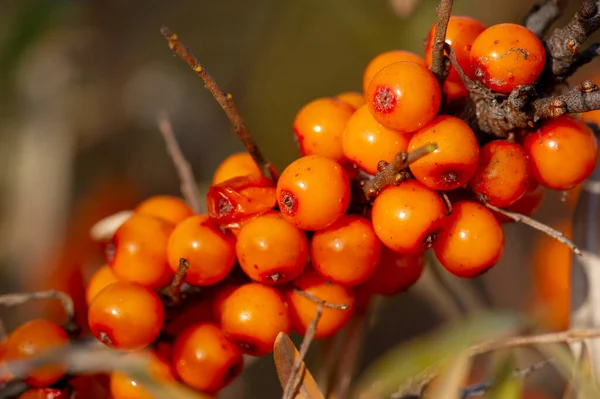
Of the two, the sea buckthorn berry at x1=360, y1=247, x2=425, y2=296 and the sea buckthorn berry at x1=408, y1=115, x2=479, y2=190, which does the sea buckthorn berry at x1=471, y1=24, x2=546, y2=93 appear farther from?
the sea buckthorn berry at x1=360, y1=247, x2=425, y2=296

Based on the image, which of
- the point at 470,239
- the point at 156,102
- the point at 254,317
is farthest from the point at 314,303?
the point at 156,102

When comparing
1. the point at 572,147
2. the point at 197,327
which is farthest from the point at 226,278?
the point at 572,147

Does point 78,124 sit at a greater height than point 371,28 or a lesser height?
greater

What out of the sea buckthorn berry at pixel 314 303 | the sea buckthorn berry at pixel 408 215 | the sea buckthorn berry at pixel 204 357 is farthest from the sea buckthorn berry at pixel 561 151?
the sea buckthorn berry at pixel 204 357

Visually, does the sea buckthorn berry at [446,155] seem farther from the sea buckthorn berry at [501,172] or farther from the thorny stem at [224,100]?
the thorny stem at [224,100]

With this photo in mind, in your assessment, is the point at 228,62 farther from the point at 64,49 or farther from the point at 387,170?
the point at 387,170

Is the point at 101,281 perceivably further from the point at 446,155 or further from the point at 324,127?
the point at 446,155
